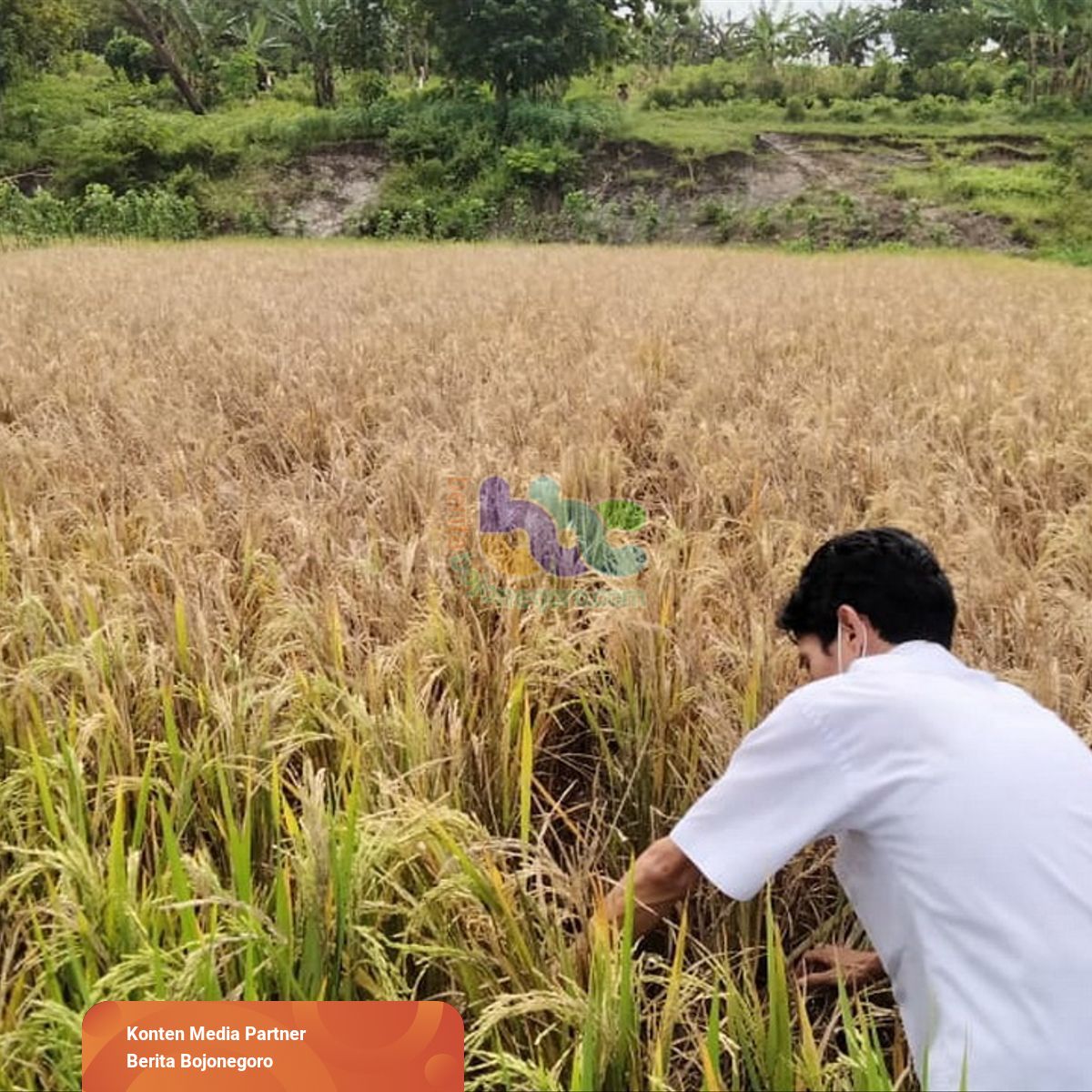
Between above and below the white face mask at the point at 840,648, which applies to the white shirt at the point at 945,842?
below

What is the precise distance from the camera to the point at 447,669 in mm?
1837

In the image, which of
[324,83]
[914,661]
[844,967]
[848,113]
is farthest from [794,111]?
[844,967]

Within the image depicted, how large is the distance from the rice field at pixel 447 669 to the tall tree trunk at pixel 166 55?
29.7 m

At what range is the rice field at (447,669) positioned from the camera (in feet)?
3.73

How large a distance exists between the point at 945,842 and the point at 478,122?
26.9 m

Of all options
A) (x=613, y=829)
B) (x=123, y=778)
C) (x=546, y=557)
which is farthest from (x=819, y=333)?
(x=123, y=778)

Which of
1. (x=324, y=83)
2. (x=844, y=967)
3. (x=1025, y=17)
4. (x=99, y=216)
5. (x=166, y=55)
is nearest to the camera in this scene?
(x=844, y=967)

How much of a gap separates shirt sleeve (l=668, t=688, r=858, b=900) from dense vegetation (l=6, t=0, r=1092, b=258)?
20431 millimetres

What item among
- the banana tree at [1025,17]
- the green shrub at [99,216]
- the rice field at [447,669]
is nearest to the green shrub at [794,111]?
the banana tree at [1025,17]

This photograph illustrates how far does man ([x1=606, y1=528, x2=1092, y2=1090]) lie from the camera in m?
1.02

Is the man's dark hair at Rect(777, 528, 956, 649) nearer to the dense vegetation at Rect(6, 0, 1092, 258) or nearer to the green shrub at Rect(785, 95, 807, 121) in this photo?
the dense vegetation at Rect(6, 0, 1092, 258)

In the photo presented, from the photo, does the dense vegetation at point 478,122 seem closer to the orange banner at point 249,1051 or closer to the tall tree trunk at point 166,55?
the tall tree trunk at point 166,55

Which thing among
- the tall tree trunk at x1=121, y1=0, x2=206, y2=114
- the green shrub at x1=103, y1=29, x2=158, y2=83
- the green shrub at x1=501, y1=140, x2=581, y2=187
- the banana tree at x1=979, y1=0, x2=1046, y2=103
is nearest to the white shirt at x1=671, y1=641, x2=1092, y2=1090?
the green shrub at x1=501, y1=140, x2=581, y2=187

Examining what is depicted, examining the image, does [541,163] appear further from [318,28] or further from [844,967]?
[844,967]
